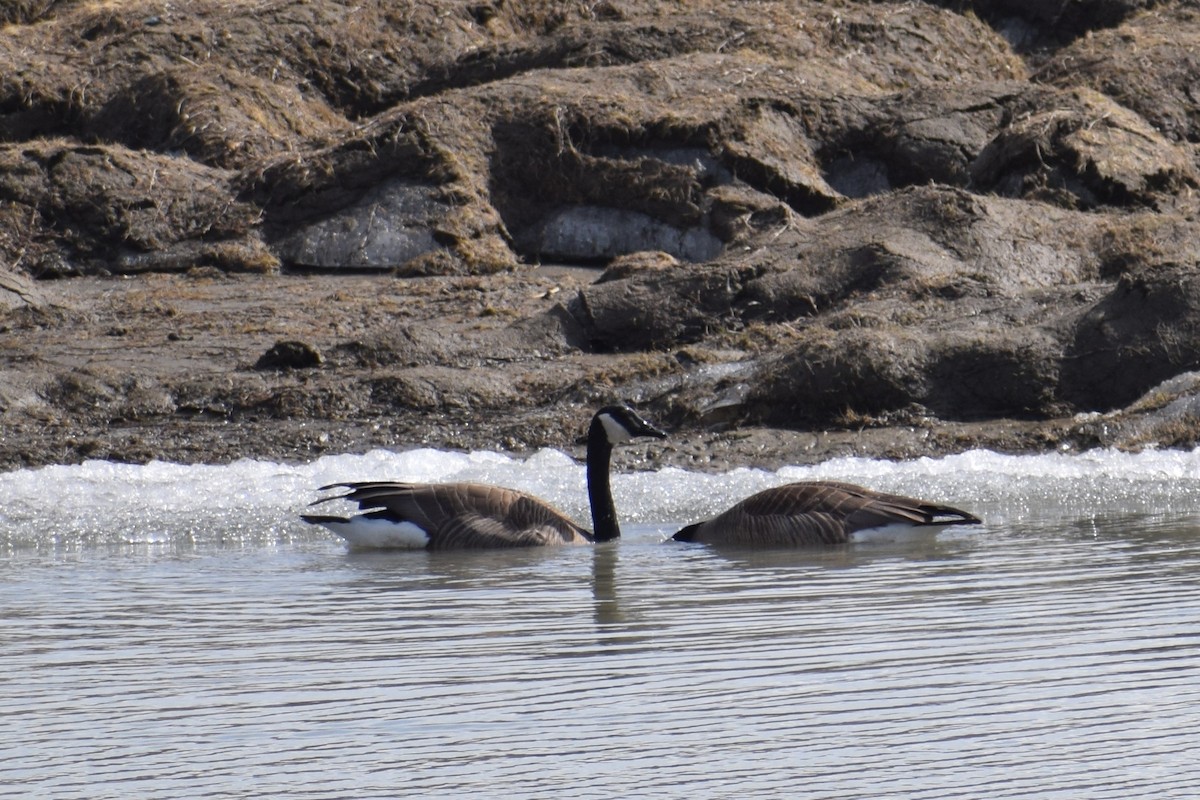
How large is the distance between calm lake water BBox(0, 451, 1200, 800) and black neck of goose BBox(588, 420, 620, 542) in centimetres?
23

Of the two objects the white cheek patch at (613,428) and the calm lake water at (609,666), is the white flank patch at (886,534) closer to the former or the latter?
the calm lake water at (609,666)

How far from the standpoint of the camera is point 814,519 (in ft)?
29.7

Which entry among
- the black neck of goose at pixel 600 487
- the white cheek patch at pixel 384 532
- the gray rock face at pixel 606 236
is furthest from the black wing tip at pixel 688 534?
the gray rock face at pixel 606 236

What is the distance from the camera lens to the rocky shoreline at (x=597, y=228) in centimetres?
1310

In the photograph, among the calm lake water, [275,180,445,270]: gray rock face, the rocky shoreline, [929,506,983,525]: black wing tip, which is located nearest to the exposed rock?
the rocky shoreline

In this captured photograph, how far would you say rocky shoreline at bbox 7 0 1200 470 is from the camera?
1310cm

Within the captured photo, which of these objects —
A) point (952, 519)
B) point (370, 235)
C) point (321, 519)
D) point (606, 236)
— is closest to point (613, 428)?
point (321, 519)

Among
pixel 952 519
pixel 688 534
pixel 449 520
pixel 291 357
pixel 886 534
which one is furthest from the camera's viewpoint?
pixel 291 357

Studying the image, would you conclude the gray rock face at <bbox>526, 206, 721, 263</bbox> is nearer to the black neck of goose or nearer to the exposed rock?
the exposed rock

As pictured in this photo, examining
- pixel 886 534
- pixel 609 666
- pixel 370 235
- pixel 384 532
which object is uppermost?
pixel 370 235

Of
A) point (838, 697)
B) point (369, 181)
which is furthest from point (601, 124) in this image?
point (838, 697)

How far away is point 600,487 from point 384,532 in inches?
46.2

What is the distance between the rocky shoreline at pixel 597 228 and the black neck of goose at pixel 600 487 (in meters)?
2.07

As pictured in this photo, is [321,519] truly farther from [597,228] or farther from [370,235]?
[597,228]
